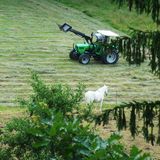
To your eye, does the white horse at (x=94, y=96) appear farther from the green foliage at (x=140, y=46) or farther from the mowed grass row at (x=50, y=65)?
the green foliage at (x=140, y=46)

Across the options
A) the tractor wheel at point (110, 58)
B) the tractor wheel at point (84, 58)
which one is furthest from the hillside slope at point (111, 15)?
the tractor wheel at point (84, 58)

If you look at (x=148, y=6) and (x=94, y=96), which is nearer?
(x=148, y=6)

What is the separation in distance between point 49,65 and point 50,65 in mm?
31

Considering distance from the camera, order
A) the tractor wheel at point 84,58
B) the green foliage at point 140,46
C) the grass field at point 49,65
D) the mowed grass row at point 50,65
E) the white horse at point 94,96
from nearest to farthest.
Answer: the green foliage at point 140,46, the white horse at point 94,96, the grass field at point 49,65, the mowed grass row at point 50,65, the tractor wheel at point 84,58

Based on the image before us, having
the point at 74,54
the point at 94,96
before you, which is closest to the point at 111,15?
the point at 74,54

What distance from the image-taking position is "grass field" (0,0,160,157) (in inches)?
552

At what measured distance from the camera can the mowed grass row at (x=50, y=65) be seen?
14227 millimetres

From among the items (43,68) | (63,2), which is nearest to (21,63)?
(43,68)

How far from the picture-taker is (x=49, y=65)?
54.7 feet

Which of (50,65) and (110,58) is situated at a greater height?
(110,58)

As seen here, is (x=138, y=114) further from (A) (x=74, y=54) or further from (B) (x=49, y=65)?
(A) (x=74, y=54)

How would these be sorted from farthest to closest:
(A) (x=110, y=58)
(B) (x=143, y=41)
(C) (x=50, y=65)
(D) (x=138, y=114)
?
(A) (x=110, y=58)
(C) (x=50, y=65)
(D) (x=138, y=114)
(B) (x=143, y=41)

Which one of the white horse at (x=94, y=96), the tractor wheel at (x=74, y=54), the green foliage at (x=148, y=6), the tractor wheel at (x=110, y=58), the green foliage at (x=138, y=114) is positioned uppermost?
the green foliage at (x=148, y=6)

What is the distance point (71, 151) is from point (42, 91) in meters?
3.76
